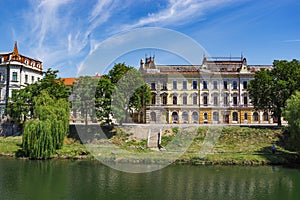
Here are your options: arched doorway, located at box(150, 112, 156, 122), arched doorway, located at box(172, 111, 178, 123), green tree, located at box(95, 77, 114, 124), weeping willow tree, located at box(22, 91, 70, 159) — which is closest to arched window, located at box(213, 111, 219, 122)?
arched doorway, located at box(172, 111, 178, 123)

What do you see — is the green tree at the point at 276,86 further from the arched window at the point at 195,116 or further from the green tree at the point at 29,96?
the green tree at the point at 29,96

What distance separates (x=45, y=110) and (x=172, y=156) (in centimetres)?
1455

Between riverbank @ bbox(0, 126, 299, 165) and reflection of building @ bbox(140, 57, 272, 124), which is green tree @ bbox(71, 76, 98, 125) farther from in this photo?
reflection of building @ bbox(140, 57, 272, 124)

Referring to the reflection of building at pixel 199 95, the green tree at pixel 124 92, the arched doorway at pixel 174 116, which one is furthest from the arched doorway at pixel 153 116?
the green tree at pixel 124 92

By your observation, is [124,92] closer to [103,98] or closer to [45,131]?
[103,98]

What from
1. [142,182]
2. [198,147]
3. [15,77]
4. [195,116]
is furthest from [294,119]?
[15,77]

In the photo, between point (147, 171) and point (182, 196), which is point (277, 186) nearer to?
point (182, 196)

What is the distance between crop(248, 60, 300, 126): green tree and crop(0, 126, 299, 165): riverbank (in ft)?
10.5

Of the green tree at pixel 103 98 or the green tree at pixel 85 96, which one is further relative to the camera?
the green tree at pixel 85 96

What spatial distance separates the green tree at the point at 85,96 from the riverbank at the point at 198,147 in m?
3.90

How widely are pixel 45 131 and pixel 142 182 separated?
13.4 meters

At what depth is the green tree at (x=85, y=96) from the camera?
37.6 meters

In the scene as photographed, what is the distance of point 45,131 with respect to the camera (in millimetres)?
30078

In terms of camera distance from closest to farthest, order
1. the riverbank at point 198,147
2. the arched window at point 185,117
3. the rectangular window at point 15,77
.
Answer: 1. the riverbank at point 198,147
2. the rectangular window at point 15,77
3. the arched window at point 185,117
